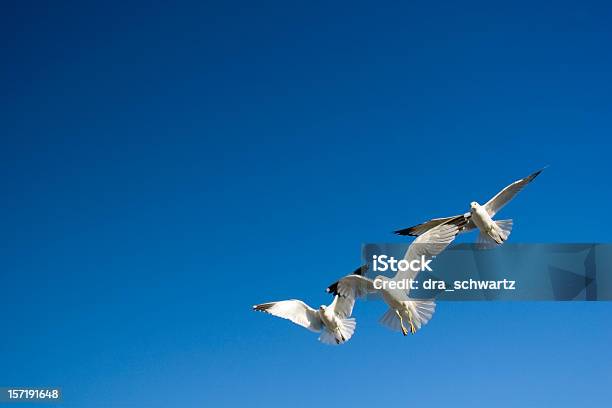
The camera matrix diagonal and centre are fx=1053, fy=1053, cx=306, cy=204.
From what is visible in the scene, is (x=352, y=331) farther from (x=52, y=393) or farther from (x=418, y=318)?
(x=52, y=393)

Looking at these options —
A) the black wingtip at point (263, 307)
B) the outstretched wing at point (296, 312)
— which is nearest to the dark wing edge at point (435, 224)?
the outstretched wing at point (296, 312)

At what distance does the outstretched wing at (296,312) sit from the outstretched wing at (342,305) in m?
0.35

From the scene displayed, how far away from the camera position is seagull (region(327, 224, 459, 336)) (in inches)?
690

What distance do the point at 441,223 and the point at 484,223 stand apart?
2.43 ft

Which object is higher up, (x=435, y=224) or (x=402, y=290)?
(x=435, y=224)

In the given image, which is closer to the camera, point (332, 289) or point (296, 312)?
point (332, 289)

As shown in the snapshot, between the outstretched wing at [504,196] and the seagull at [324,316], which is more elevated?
the outstretched wing at [504,196]

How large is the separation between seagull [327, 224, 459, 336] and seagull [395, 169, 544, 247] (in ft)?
0.56

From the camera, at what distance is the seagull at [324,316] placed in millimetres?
17891

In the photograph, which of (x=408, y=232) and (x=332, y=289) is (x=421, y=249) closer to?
(x=408, y=232)

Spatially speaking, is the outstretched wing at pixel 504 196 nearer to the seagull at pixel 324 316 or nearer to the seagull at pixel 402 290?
the seagull at pixel 402 290

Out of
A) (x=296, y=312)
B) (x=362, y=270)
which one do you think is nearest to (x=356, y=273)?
(x=362, y=270)

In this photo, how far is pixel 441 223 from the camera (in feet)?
58.6

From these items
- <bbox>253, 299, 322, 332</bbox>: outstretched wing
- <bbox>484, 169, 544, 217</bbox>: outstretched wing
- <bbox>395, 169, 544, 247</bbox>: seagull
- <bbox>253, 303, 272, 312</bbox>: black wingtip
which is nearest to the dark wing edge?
<bbox>395, 169, 544, 247</bbox>: seagull
